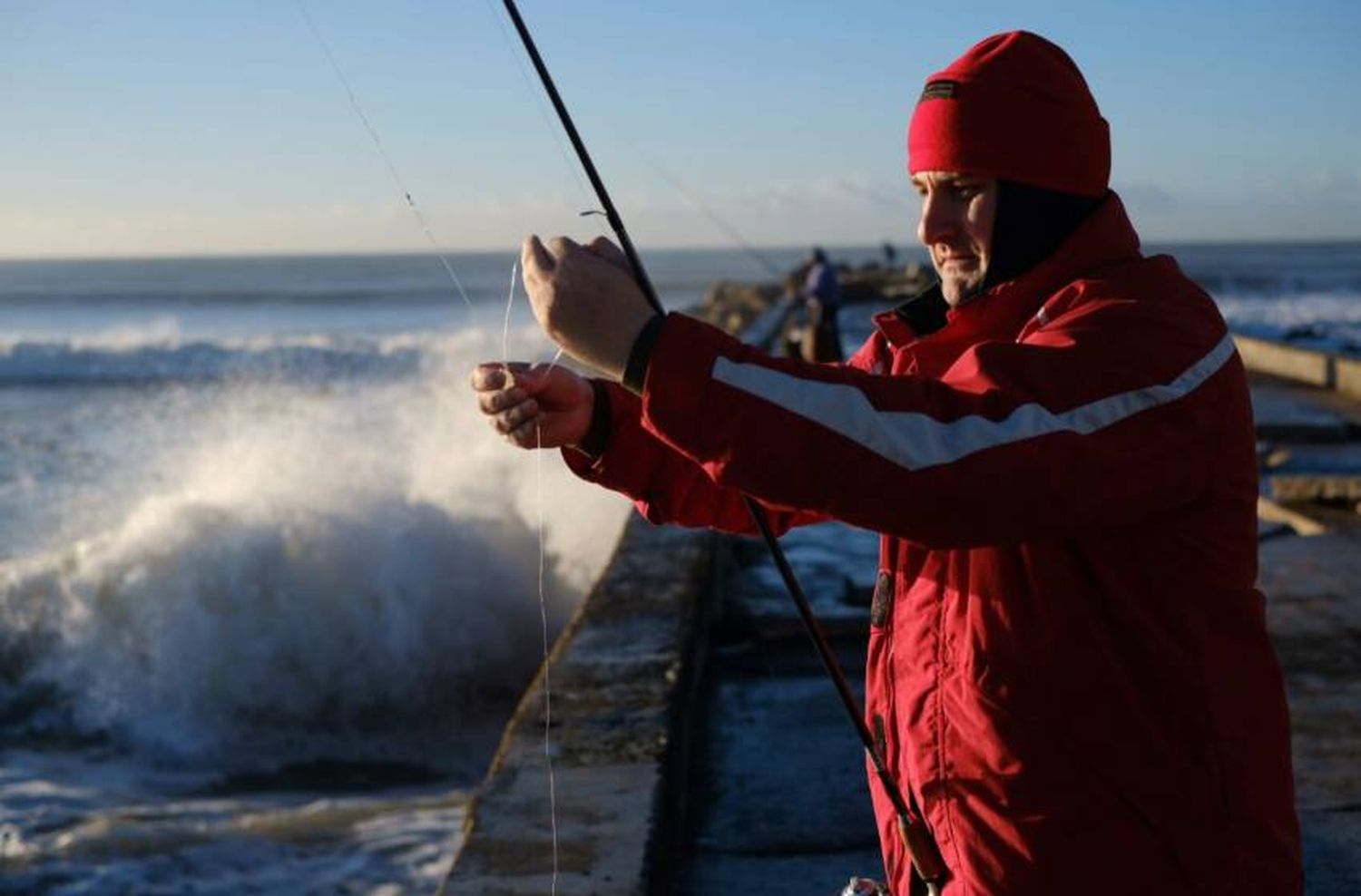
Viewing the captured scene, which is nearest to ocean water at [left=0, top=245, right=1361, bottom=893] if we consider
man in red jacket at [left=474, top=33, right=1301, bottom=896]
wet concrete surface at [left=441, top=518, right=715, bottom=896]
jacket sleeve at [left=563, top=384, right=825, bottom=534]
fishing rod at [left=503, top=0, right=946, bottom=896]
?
wet concrete surface at [left=441, top=518, right=715, bottom=896]

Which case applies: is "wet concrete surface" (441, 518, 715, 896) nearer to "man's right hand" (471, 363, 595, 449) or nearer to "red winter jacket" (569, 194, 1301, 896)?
"man's right hand" (471, 363, 595, 449)

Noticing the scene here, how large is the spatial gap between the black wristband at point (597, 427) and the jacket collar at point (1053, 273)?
0.53m

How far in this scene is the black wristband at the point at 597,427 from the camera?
230 cm

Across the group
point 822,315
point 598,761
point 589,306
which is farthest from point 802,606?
point 822,315

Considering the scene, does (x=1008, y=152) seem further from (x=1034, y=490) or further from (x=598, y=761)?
(x=598, y=761)

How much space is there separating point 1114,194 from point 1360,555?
651cm

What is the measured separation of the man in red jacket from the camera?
165 cm

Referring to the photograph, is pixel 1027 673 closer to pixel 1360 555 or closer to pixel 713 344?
pixel 713 344

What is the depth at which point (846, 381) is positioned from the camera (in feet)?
5.53

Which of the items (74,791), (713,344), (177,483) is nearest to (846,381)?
(713,344)

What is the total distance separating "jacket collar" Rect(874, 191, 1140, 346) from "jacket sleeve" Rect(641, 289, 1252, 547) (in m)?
0.20

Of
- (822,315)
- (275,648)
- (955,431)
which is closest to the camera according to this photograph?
(955,431)

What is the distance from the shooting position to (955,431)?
5.39 feet

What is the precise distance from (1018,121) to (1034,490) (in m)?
0.50
